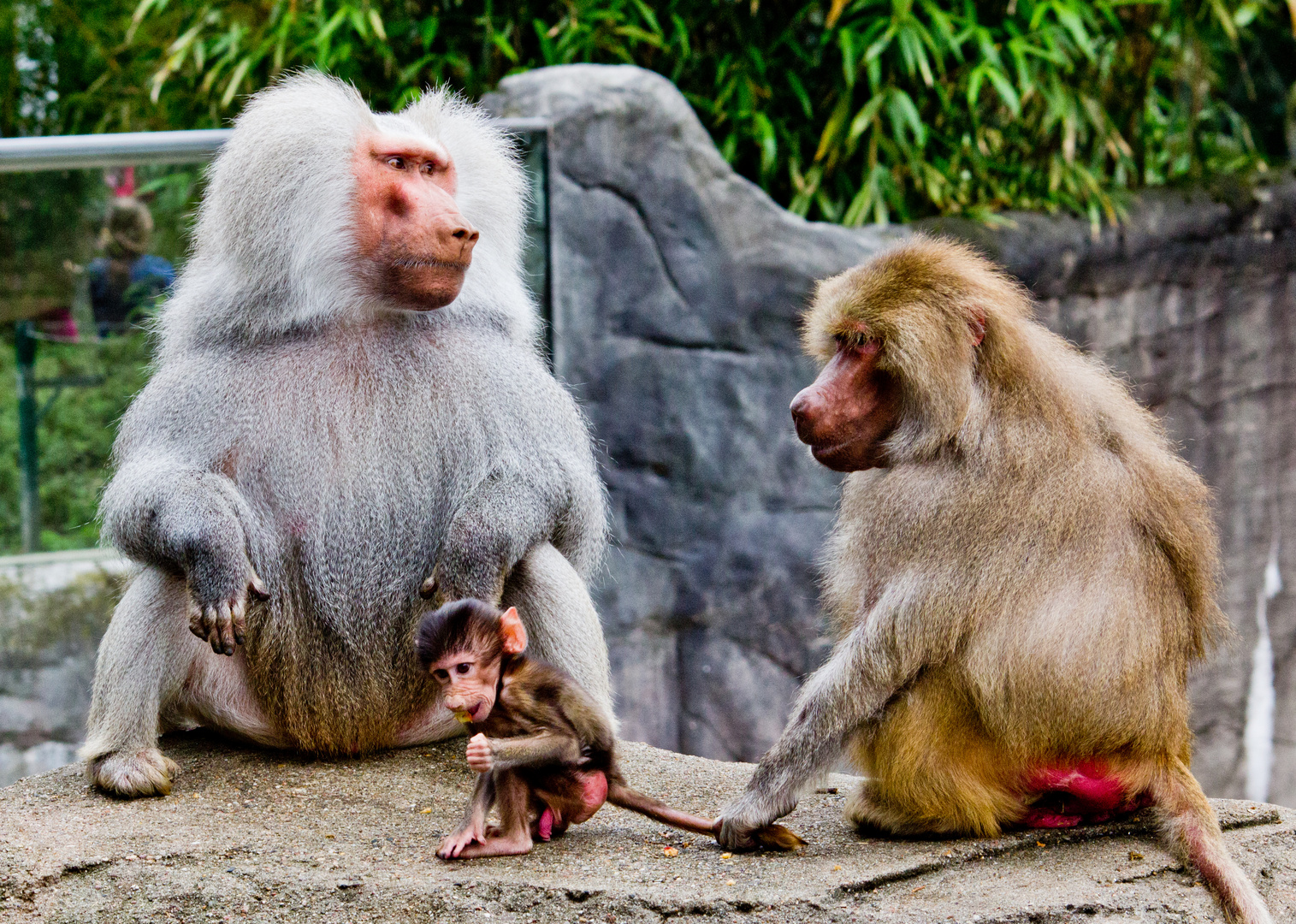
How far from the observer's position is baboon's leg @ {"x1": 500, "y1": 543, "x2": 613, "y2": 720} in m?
2.99

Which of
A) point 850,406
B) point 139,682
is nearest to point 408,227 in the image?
point 850,406

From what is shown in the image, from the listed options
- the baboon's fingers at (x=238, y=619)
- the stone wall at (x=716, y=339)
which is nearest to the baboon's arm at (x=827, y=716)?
the baboon's fingers at (x=238, y=619)

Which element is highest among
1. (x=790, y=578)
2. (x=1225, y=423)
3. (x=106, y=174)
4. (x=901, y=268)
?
(x=106, y=174)

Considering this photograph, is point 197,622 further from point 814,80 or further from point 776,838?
point 814,80

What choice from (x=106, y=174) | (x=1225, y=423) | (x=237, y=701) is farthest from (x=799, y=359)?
(x=237, y=701)

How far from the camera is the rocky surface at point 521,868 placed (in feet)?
7.84

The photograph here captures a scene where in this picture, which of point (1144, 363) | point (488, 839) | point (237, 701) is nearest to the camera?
point (488, 839)

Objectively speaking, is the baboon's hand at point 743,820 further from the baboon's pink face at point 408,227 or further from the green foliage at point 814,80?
the green foliage at point 814,80

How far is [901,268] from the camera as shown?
2678 mm

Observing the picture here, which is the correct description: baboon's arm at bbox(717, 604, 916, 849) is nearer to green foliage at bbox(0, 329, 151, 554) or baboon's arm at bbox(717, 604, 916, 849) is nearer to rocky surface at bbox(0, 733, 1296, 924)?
rocky surface at bbox(0, 733, 1296, 924)

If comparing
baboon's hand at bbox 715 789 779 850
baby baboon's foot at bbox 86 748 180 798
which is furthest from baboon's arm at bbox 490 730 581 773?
baby baboon's foot at bbox 86 748 180 798

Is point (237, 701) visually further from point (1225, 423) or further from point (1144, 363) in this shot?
point (1225, 423)

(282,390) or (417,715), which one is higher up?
(282,390)

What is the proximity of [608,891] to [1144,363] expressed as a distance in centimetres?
470
